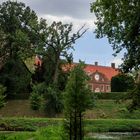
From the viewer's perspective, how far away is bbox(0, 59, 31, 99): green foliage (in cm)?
7319

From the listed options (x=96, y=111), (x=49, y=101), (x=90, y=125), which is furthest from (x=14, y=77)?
(x=90, y=125)

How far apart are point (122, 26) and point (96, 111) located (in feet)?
98.8

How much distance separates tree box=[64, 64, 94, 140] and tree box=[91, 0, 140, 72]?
8288 mm

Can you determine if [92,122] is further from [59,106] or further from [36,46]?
[36,46]

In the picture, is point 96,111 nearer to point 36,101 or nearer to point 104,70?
point 36,101

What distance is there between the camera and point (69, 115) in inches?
884

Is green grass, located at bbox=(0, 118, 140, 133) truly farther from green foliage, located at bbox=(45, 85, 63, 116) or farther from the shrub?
the shrub

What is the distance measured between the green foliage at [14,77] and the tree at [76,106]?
1987 inches

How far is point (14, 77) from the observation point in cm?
7369

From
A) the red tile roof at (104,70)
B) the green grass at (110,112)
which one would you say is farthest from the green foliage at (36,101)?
the red tile roof at (104,70)

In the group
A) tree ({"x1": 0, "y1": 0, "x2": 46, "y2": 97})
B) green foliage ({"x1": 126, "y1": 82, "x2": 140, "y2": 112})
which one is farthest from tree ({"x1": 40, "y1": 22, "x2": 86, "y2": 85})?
Result: green foliage ({"x1": 126, "y1": 82, "x2": 140, "y2": 112})

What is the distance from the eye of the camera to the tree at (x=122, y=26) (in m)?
31.6

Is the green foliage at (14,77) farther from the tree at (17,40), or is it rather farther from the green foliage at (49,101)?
the green foliage at (49,101)

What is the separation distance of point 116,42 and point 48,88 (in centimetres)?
3041
